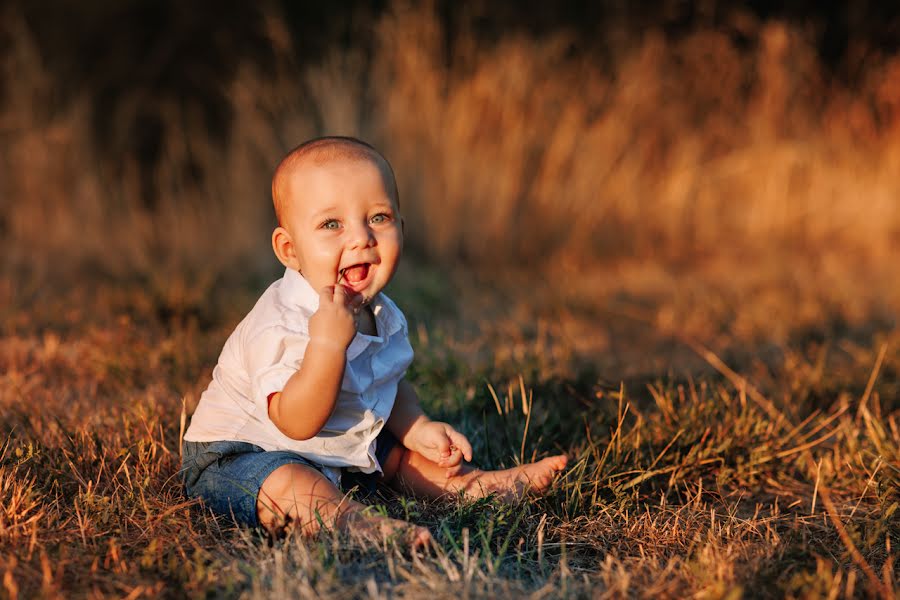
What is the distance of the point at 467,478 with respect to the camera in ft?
7.52

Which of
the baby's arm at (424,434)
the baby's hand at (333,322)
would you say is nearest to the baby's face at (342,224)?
the baby's hand at (333,322)

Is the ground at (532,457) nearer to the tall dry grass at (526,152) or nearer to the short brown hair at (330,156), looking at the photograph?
the short brown hair at (330,156)

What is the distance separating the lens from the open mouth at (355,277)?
209 centimetres

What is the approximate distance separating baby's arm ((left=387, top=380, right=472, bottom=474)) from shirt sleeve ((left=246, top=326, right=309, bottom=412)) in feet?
1.31

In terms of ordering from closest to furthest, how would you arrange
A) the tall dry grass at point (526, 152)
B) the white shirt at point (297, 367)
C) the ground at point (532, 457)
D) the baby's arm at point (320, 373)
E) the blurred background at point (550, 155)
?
the ground at point (532, 457)
the baby's arm at point (320, 373)
the white shirt at point (297, 367)
the blurred background at point (550, 155)
the tall dry grass at point (526, 152)

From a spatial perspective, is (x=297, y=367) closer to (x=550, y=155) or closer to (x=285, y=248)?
(x=285, y=248)

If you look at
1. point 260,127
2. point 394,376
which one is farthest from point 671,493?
point 260,127

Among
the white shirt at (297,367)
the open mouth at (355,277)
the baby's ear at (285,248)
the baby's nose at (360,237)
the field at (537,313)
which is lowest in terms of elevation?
the field at (537,313)

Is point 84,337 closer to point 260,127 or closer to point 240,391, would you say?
point 240,391

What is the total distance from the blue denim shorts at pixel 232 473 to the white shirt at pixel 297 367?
0.8 inches

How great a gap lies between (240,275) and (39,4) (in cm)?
358

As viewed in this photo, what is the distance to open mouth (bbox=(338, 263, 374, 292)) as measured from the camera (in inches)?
82.4

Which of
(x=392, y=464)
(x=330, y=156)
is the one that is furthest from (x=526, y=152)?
(x=330, y=156)

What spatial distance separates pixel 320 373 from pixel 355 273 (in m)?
0.28
